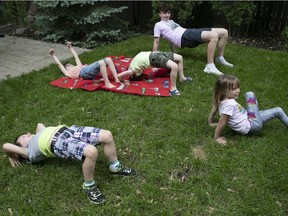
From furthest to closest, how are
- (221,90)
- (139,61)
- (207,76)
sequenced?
(207,76), (139,61), (221,90)

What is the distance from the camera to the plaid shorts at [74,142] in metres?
2.90

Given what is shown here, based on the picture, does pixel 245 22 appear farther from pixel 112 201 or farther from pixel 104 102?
pixel 112 201

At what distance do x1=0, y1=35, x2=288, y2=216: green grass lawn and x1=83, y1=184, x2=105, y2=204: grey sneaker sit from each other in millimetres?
44

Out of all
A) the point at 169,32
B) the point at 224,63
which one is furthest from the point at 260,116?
the point at 169,32

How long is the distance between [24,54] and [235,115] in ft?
16.7

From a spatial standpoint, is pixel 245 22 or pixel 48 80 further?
pixel 245 22

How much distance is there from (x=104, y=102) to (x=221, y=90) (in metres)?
1.74

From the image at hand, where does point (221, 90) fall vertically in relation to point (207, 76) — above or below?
above

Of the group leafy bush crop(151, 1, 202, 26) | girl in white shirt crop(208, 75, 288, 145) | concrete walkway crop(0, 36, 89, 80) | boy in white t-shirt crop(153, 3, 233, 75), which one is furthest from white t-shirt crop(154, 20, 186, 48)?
girl in white shirt crop(208, 75, 288, 145)

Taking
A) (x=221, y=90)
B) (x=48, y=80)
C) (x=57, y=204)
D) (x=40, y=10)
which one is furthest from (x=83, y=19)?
(x=57, y=204)

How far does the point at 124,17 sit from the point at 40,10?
262cm

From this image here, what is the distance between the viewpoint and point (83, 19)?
7.55m

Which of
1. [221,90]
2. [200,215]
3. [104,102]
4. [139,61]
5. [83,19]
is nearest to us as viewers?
[200,215]

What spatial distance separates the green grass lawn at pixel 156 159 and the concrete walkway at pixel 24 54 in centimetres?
86
